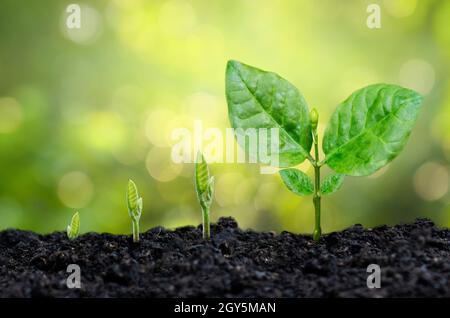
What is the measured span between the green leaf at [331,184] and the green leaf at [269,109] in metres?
0.06

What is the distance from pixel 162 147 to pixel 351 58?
2.03ft

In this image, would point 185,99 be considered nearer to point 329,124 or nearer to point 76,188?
point 76,188

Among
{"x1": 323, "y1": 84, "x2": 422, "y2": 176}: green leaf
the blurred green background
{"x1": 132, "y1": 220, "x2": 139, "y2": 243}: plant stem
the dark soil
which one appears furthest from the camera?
the blurred green background

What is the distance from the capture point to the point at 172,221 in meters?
1.91

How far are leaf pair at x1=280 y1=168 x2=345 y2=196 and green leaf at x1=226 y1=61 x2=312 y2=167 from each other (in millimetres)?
21

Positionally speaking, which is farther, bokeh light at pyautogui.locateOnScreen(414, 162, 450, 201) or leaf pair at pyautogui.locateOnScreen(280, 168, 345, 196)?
bokeh light at pyautogui.locateOnScreen(414, 162, 450, 201)

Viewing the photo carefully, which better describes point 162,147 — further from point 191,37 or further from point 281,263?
point 281,263

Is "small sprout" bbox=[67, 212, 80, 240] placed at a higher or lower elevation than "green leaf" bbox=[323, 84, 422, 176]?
lower

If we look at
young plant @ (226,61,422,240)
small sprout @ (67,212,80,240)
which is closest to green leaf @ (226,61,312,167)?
young plant @ (226,61,422,240)

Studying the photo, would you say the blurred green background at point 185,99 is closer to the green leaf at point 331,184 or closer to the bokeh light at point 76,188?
the bokeh light at point 76,188

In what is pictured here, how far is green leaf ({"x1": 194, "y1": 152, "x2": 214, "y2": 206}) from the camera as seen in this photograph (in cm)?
108

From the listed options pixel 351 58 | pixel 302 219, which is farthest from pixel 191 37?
pixel 302 219

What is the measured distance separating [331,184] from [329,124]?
11 centimetres

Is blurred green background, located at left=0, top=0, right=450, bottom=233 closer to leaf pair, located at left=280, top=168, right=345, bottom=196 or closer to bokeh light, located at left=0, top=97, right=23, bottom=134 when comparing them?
bokeh light, located at left=0, top=97, right=23, bottom=134
